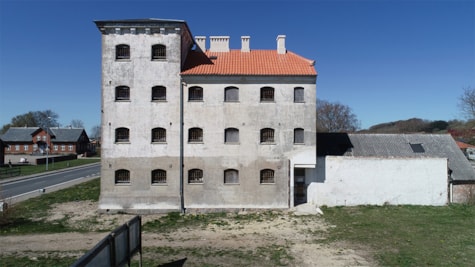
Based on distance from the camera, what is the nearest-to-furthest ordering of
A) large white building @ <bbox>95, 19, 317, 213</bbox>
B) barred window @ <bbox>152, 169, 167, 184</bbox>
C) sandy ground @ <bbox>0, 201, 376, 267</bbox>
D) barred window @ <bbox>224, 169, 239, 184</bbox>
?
1. sandy ground @ <bbox>0, 201, 376, 267</bbox>
2. large white building @ <bbox>95, 19, 317, 213</bbox>
3. barred window @ <bbox>152, 169, 167, 184</bbox>
4. barred window @ <bbox>224, 169, 239, 184</bbox>

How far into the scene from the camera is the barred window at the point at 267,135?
22.2 metres

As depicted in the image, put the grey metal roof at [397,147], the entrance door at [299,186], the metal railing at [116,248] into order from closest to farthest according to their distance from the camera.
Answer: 1. the metal railing at [116,248]
2. the entrance door at [299,186]
3. the grey metal roof at [397,147]

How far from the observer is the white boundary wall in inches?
891

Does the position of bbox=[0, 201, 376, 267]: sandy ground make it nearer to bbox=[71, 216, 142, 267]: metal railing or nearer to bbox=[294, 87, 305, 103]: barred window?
bbox=[71, 216, 142, 267]: metal railing

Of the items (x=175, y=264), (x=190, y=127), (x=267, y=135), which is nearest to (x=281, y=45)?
(x=267, y=135)

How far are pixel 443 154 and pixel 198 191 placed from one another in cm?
2021

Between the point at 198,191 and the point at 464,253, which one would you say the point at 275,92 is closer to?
the point at 198,191

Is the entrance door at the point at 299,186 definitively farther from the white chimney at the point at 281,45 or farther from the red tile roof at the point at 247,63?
the white chimney at the point at 281,45

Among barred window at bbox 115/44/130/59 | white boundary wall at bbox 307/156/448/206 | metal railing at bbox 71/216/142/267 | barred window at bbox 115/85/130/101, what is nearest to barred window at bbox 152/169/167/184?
barred window at bbox 115/85/130/101

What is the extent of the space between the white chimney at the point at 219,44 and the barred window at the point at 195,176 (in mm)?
10130

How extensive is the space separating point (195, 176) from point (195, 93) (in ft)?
19.6

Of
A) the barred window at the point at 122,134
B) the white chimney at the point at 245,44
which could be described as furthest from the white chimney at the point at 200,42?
the barred window at the point at 122,134

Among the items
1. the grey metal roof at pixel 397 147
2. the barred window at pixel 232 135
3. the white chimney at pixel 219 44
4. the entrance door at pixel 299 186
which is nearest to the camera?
the barred window at pixel 232 135

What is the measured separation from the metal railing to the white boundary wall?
15.1m
